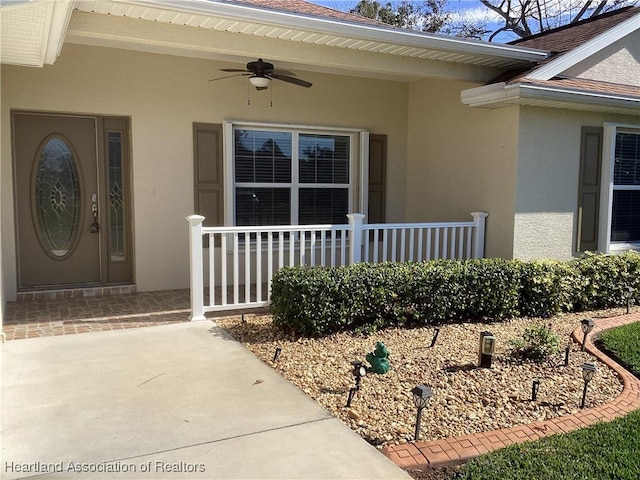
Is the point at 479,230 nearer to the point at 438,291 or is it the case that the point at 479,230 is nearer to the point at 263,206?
the point at 438,291

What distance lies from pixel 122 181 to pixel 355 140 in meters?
3.56

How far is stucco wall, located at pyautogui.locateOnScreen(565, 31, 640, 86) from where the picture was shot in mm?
7590

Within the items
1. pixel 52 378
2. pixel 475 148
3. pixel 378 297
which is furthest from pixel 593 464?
pixel 475 148

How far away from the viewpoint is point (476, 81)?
23.7 feet

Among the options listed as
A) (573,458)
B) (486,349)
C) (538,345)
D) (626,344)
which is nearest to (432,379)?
(486,349)

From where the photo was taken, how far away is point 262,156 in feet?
25.5

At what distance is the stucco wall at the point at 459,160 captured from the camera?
7.12 m

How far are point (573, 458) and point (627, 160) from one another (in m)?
6.36

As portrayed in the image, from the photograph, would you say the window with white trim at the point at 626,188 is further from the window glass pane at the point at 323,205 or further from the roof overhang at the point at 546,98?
the window glass pane at the point at 323,205

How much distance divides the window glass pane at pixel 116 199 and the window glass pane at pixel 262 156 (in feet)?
5.14

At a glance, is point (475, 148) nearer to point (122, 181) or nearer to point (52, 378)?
point (122, 181)

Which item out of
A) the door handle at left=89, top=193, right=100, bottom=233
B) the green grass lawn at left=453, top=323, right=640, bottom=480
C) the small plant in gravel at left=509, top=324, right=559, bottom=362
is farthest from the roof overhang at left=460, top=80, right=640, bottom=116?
the door handle at left=89, top=193, right=100, bottom=233

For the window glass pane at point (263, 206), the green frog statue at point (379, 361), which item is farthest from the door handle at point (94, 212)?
the green frog statue at point (379, 361)

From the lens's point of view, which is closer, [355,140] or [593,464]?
[593,464]
